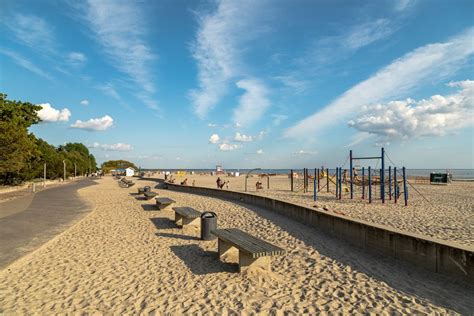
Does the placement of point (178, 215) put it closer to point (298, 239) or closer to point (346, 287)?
point (298, 239)

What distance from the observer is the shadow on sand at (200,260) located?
5472mm

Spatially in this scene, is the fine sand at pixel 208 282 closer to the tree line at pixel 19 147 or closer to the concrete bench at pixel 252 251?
the concrete bench at pixel 252 251

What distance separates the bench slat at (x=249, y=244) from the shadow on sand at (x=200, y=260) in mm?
479

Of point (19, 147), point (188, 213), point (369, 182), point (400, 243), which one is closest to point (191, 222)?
point (188, 213)

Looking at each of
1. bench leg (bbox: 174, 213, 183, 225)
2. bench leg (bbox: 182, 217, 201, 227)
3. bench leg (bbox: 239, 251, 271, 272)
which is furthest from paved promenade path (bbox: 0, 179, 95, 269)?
bench leg (bbox: 239, 251, 271, 272)

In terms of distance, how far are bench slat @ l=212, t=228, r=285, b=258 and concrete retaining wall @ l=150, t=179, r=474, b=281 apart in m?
2.48

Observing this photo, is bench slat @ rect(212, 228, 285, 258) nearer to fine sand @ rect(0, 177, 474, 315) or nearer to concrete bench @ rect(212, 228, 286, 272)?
concrete bench @ rect(212, 228, 286, 272)

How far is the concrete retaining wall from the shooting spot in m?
4.73

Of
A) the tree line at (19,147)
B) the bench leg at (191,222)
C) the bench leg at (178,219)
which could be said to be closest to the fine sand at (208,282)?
the bench leg at (191,222)

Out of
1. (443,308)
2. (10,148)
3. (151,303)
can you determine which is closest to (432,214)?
(443,308)

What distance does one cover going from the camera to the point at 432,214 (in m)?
11.7

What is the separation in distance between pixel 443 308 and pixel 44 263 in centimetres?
680

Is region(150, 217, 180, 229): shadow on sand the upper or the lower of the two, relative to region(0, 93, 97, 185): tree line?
lower

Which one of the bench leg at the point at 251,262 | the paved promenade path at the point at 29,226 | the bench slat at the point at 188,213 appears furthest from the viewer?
the bench slat at the point at 188,213
